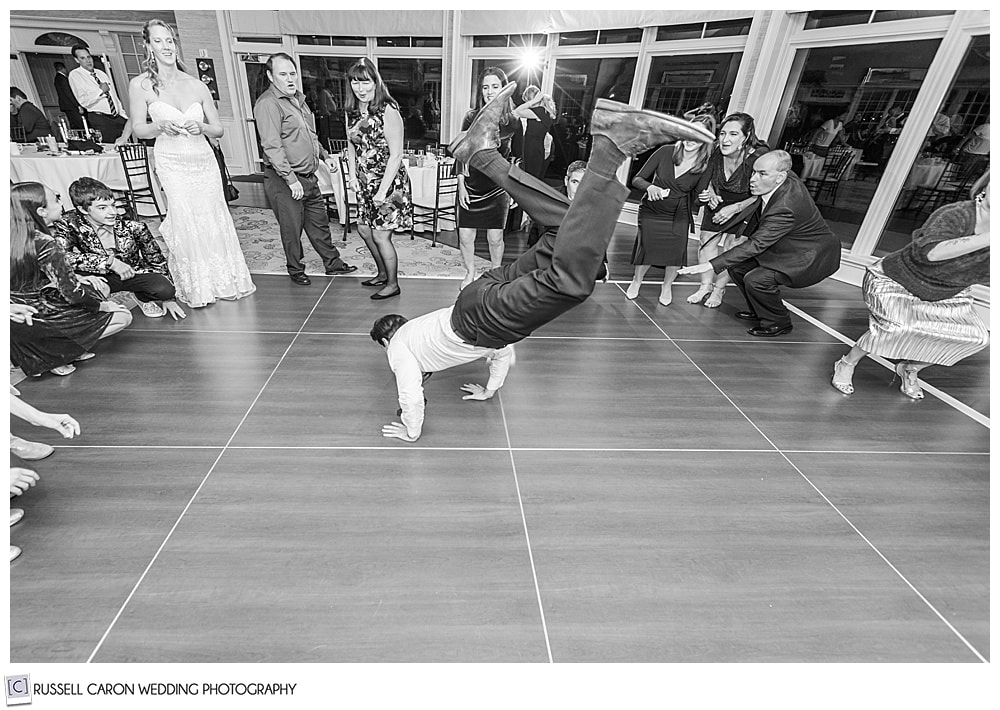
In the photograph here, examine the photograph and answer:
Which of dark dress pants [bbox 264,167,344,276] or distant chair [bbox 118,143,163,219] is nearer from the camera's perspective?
dark dress pants [bbox 264,167,344,276]

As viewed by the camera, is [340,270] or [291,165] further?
[340,270]

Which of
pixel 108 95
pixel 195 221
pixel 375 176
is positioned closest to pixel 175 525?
pixel 195 221

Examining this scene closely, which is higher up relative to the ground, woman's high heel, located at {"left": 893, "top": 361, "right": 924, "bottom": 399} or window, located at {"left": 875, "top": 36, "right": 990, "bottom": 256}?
window, located at {"left": 875, "top": 36, "right": 990, "bottom": 256}

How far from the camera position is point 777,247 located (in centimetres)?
351

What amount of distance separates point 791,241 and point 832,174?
284 centimetres

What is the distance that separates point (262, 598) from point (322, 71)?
9.89m

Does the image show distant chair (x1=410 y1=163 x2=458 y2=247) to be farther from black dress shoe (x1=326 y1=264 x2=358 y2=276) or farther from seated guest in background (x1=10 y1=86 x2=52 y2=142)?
seated guest in background (x1=10 y1=86 x2=52 y2=142)

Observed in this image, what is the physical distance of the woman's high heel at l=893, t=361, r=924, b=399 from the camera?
281 cm

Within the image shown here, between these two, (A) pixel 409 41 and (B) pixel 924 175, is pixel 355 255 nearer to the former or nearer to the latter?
(B) pixel 924 175

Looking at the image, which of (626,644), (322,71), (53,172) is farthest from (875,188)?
(322,71)

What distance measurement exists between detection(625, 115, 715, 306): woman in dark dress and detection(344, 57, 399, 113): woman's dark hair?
185cm

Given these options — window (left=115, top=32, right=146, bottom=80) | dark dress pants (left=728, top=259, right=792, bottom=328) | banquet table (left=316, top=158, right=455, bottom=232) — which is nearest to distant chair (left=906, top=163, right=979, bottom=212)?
dark dress pants (left=728, top=259, right=792, bottom=328)

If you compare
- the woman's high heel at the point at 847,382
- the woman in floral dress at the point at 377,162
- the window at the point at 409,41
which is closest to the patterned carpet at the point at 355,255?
the woman in floral dress at the point at 377,162

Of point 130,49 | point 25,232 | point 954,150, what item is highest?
point 130,49
